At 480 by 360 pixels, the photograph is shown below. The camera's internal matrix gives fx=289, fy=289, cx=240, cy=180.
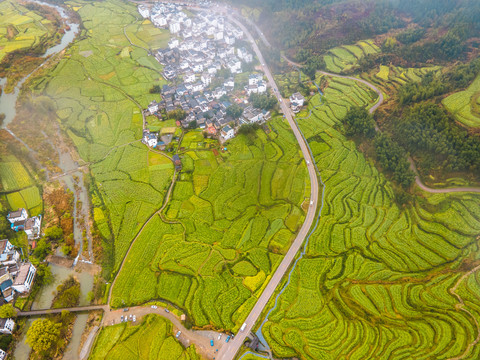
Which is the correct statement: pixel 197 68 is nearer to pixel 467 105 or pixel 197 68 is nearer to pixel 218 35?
pixel 218 35

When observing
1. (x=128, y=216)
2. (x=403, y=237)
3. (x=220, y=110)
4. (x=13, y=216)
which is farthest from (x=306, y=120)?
(x=13, y=216)

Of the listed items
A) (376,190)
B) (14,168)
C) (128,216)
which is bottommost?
(14,168)

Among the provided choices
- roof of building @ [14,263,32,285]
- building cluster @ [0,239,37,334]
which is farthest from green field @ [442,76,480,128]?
building cluster @ [0,239,37,334]

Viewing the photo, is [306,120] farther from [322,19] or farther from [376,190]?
[322,19]

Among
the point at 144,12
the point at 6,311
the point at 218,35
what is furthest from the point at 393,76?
the point at 144,12

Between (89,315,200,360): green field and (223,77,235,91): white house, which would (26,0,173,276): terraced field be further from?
(223,77,235,91): white house

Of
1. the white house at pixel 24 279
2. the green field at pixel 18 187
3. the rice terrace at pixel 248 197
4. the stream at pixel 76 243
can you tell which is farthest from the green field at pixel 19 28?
the white house at pixel 24 279
